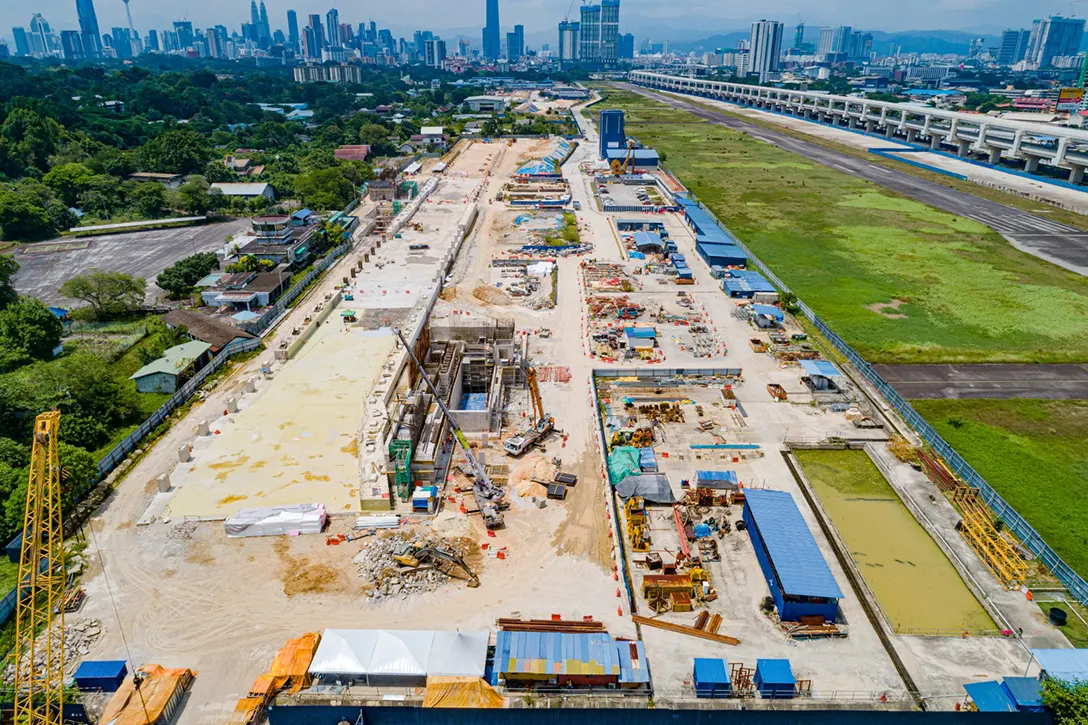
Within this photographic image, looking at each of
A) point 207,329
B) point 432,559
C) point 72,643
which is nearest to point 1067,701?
point 432,559

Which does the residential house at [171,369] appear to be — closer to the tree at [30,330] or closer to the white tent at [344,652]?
the tree at [30,330]

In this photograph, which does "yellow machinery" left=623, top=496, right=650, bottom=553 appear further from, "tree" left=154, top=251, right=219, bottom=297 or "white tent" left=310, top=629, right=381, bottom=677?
"tree" left=154, top=251, right=219, bottom=297

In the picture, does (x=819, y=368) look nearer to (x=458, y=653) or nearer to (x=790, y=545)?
(x=790, y=545)

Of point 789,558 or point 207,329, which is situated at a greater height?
point 207,329

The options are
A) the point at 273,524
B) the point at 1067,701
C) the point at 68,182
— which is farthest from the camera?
the point at 68,182

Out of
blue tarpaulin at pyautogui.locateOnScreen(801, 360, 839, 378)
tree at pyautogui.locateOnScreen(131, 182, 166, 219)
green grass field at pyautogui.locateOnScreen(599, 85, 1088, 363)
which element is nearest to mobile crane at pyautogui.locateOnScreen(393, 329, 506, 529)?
blue tarpaulin at pyautogui.locateOnScreen(801, 360, 839, 378)

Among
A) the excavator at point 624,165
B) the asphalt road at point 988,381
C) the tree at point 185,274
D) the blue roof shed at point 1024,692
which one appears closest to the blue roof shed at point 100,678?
the blue roof shed at point 1024,692

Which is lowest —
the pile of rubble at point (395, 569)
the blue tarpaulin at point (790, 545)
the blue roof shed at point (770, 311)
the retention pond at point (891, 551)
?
the retention pond at point (891, 551)
